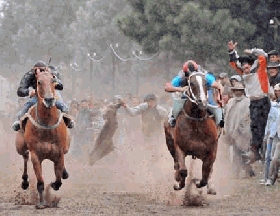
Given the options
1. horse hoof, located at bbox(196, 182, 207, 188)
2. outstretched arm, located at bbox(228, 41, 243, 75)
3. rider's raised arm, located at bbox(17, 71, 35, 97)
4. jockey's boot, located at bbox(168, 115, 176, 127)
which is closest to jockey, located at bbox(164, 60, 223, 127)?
jockey's boot, located at bbox(168, 115, 176, 127)

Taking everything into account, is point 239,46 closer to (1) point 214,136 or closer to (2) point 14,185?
(2) point 14,185

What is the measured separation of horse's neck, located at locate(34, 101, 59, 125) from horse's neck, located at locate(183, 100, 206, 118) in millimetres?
1807

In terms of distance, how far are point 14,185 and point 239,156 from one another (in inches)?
181

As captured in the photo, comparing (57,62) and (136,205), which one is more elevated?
(57,62)

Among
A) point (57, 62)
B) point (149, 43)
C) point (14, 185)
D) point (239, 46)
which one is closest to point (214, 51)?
point (239, 46)

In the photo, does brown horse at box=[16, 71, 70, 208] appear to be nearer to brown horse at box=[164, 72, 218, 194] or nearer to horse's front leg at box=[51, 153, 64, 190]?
horse's front leg at box=[51, 153, 64, 190]

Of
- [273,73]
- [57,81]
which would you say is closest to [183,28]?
[273,73]

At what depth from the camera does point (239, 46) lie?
36375mm

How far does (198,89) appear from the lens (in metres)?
12.1

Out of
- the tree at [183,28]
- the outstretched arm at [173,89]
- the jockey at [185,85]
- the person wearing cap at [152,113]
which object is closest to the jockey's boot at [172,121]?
the jockey at [185,85]

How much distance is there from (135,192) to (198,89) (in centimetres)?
378

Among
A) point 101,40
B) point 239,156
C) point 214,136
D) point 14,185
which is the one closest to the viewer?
point 214,136

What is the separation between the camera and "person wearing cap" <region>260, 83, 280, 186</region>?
16000 millimetres

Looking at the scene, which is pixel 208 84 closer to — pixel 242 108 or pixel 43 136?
pixel 43 136
